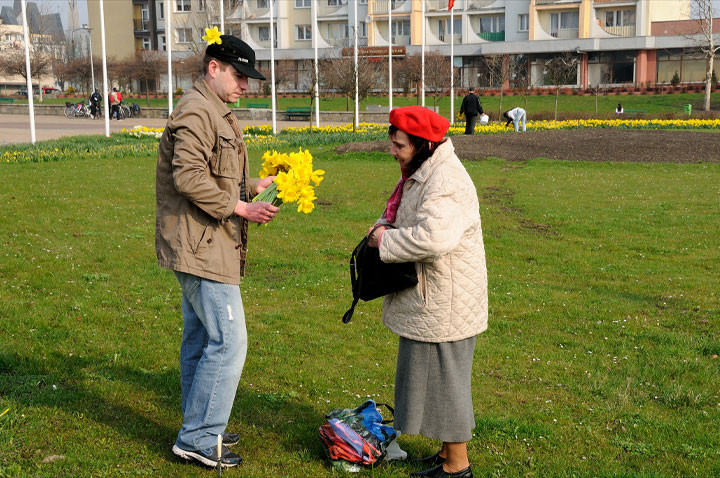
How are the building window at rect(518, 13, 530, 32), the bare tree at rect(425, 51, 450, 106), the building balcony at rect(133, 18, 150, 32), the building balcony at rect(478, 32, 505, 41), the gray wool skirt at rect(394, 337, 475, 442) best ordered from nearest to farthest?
the gray wool skirt at rect(394, 337, 475, 442), the bare tree at rect(425, 51, 450, 106), the building window at rect(518, 13, 530, 32), the building balcony at rect(478, 32, 505, 41), the building balcony at rect(133, 18, 150, 32)

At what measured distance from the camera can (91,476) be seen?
411cm

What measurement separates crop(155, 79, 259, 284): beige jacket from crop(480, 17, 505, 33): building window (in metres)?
61.5

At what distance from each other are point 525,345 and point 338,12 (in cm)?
6238

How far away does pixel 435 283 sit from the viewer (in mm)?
3959

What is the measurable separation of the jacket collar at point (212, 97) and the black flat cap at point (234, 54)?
159mm

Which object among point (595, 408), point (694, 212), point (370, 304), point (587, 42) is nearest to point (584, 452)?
point (595, 408)

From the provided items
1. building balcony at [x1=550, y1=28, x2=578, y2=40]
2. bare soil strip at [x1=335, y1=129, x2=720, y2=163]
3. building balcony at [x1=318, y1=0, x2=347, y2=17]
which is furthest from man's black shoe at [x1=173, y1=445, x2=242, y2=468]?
building balcony at [x1=318, y1=0, x2=347, y2=17]

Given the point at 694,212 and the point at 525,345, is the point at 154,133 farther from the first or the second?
the point at 525,345

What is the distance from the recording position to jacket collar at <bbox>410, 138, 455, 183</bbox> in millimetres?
3932

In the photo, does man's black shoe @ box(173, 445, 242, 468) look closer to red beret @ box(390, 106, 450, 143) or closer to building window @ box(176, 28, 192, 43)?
red beret @ box(390, 106, 450, 143)

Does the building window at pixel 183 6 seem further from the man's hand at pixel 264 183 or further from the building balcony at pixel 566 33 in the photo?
the man's hand at pixel 264 183

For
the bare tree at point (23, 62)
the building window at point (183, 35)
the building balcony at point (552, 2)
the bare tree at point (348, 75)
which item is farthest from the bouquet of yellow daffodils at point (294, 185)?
the building window at point (183, 35)

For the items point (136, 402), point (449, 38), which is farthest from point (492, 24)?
point (136, 402)

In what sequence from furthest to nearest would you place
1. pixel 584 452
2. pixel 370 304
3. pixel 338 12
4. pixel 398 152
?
pixel 338 12 → pixel 370 304 → pixel 584 452 → pixel 398 152
